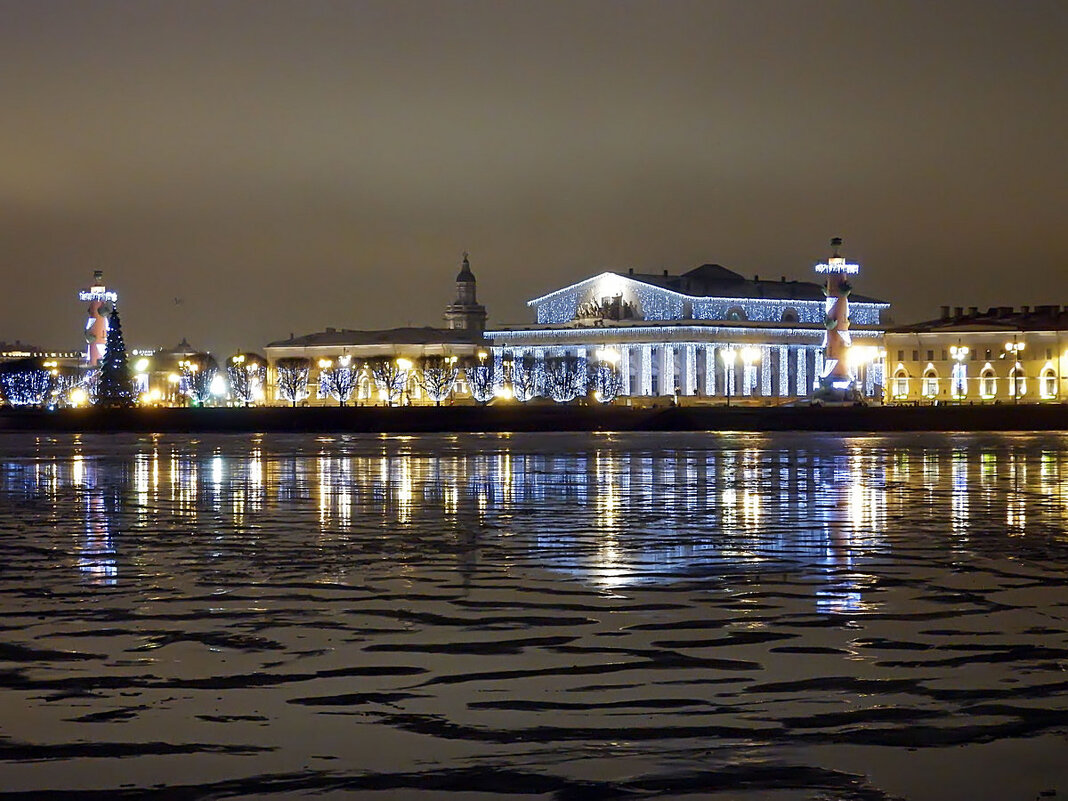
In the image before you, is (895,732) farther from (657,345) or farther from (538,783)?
(657,345)

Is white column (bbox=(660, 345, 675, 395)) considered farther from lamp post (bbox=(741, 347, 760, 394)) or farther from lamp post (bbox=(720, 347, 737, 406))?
lamp post (bbox=(741, 347, 760, 394))

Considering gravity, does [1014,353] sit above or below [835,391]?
above

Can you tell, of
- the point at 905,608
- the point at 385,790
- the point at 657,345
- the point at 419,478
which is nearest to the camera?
the point at 385,790

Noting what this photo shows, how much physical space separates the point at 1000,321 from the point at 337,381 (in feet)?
160

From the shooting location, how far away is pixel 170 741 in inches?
343

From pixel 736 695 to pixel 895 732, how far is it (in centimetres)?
106

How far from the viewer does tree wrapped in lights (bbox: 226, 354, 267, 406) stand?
132625mm

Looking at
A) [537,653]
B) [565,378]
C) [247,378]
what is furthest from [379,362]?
[537,653]

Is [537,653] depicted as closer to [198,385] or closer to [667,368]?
[198,385]

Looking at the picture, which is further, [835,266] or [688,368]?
[688,368]

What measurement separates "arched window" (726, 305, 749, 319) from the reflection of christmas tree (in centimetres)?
5204

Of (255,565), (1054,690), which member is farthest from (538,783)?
(255,565)

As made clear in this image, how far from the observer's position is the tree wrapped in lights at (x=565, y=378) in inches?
4953

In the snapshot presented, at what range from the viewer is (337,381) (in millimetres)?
134250
